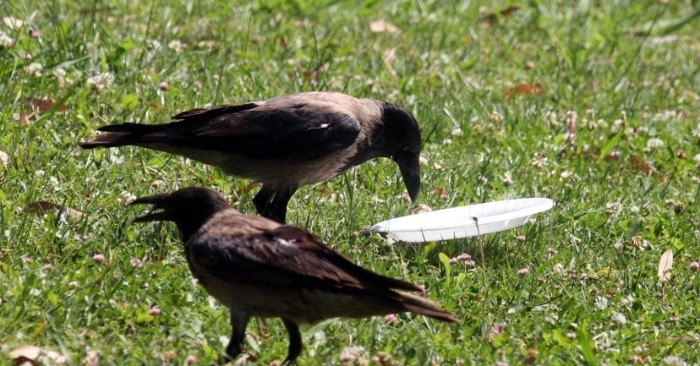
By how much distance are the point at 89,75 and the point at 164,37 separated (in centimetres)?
92

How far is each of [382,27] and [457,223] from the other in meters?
4.20

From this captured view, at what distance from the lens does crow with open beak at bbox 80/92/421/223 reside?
22.0 feet

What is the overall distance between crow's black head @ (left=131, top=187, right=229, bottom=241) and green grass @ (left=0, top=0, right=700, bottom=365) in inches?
12.8

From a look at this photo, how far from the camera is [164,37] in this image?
9094mm

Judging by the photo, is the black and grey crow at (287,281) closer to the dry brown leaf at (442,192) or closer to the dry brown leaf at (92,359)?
the dry brown leaf at (92,359)

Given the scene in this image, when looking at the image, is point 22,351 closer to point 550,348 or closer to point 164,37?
point 550,348

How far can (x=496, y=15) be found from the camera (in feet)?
37.6

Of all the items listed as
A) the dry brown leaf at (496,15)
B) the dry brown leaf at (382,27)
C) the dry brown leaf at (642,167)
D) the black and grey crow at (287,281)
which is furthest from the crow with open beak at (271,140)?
the dry brown leaf at (496,15)

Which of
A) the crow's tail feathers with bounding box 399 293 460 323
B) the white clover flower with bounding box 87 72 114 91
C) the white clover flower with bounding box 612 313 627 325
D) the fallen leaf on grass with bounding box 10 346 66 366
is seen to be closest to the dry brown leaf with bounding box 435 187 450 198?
the white clover flower with bounding box 612 313 627 325

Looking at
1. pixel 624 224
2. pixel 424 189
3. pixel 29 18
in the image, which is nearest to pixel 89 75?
pixel 29 18

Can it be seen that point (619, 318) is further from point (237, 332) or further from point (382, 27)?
point (382, 27)

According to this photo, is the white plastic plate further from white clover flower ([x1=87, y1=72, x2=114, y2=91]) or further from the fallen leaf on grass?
white clover flower ([x1=87, y1=72, x2=114, y2=91])

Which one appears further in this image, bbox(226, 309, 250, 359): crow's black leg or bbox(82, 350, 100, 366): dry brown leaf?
bbox(226, 309, 250, 359): crow's black leg

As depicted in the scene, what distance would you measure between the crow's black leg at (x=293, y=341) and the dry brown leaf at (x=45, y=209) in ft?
5.44
